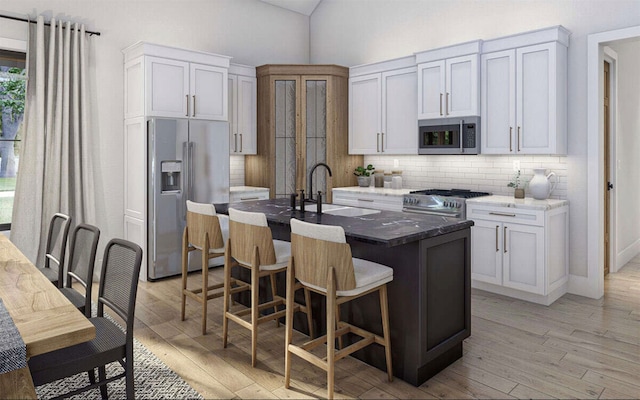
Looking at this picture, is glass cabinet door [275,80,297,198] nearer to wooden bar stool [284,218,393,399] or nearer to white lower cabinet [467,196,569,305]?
white lower cabinet [467,196,569,305]

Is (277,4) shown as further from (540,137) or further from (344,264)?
(344,264)

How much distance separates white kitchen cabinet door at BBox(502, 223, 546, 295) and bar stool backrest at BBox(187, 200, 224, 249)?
8.79ft

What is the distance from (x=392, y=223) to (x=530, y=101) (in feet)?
8.12

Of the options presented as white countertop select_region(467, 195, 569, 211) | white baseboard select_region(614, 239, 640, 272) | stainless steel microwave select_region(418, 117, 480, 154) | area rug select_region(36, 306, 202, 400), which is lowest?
area rug select_region(36, 306, 202, 400)

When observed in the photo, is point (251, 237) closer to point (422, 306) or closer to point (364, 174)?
point (422, 306)

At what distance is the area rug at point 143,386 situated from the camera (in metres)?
2.61

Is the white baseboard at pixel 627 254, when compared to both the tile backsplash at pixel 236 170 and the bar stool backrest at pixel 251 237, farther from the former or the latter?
the tile backsplash at pixel 236 170

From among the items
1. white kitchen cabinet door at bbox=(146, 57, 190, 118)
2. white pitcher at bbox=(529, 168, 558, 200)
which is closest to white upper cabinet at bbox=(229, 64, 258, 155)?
white kitchen cabinet door at bbox=(146, 57, 190, 118)

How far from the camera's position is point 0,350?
1.36 meters

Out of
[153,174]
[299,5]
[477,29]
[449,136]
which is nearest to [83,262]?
[153,174]

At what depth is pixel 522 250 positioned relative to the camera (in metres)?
4.27

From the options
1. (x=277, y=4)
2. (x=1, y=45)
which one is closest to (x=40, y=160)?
(x=1, y=45)

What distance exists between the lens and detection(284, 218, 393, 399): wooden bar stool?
2.43 m

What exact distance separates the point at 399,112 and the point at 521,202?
194 centimetres
